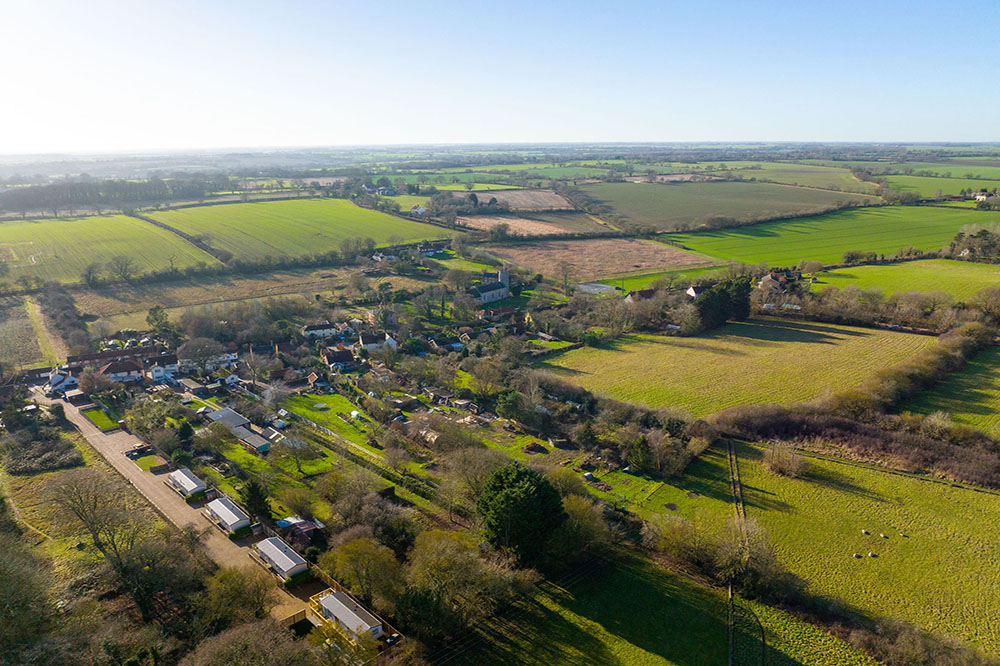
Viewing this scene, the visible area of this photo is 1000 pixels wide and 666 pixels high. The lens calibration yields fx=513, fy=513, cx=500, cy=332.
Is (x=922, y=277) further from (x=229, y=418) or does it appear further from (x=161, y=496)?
(x=161, y=496)

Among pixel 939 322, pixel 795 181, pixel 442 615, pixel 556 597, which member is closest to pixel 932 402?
pixel 939 322

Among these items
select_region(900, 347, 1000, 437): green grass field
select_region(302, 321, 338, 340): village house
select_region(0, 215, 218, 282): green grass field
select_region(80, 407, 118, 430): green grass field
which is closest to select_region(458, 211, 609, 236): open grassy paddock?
select_region(302, 321, 338, 340): village house

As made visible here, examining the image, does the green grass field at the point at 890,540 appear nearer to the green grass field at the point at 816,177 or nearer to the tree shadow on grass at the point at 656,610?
the tree shadow on grass at the point at 656,610

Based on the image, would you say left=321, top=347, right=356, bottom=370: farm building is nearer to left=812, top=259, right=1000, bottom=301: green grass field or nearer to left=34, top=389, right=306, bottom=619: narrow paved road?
left=34, top=389, right=306, bottom=619: narrow paved road

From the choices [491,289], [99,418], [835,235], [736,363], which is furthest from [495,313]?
[835,235]

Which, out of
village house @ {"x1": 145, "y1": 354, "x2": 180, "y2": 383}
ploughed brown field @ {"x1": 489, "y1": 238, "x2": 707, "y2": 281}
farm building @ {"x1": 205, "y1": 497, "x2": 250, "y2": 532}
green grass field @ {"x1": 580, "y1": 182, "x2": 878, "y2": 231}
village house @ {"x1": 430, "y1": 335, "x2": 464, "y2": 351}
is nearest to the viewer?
farm building @ {"x1": 205, "y1": 497, "x2": 250, "y2": 532}

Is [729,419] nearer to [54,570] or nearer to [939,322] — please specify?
[939,322]

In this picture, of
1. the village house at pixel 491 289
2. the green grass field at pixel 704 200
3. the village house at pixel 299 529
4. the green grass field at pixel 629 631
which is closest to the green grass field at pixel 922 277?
the green grass field at pixel 704 200
